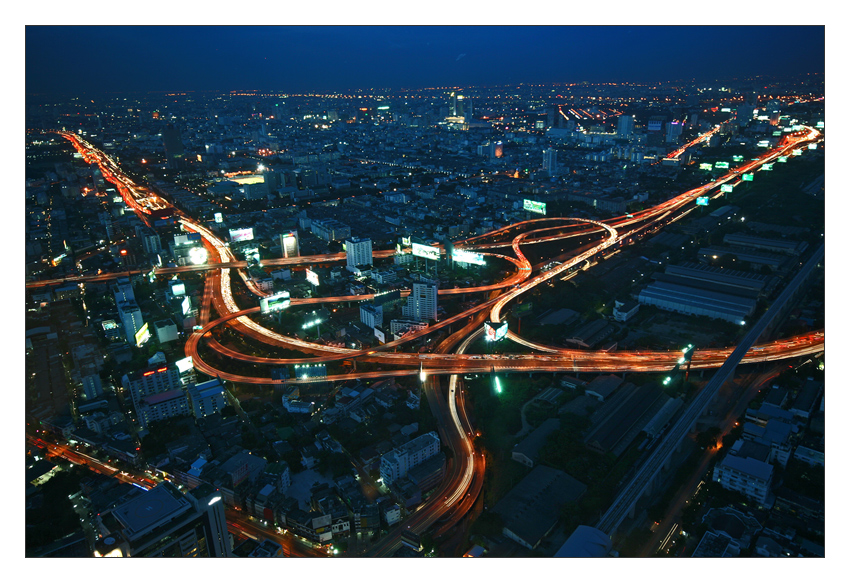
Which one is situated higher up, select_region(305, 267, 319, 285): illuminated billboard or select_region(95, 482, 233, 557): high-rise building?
select_region(305, 267, 319, 285): illuminated billboard

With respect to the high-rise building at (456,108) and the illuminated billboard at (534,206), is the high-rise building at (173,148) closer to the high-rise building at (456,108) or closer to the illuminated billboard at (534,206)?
the illuminated billboard at (534,206)

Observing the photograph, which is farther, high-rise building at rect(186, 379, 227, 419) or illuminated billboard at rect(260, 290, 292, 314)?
illuminated billboard at rect(260, 290, 292, 314)

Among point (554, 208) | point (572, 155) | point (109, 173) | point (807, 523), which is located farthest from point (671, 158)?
point (109, 173)

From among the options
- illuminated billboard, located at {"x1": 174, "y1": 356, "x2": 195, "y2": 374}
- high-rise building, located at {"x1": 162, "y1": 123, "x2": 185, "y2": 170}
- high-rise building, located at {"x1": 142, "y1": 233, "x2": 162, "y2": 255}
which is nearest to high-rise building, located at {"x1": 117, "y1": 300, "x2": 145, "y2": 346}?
illuminated billboard, located at {"x1": 174, "y1": 356, "x2": 195, "y2": 374}

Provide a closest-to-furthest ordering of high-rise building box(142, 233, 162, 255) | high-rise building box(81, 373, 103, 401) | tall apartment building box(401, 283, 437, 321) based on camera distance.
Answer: high-rise building box(81, 373, 103, 401) < tall apartment building box(401, 283, 437, 321) < high-rise building box(142, 233, 162, 255)

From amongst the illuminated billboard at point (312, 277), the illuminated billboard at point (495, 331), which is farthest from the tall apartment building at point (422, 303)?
the illuminated billboard at point (312, 277)

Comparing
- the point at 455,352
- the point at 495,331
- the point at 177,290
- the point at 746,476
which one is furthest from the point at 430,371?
the point at 177,290

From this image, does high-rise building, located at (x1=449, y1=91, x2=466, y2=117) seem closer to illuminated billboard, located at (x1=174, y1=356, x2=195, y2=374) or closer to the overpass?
the overpass
